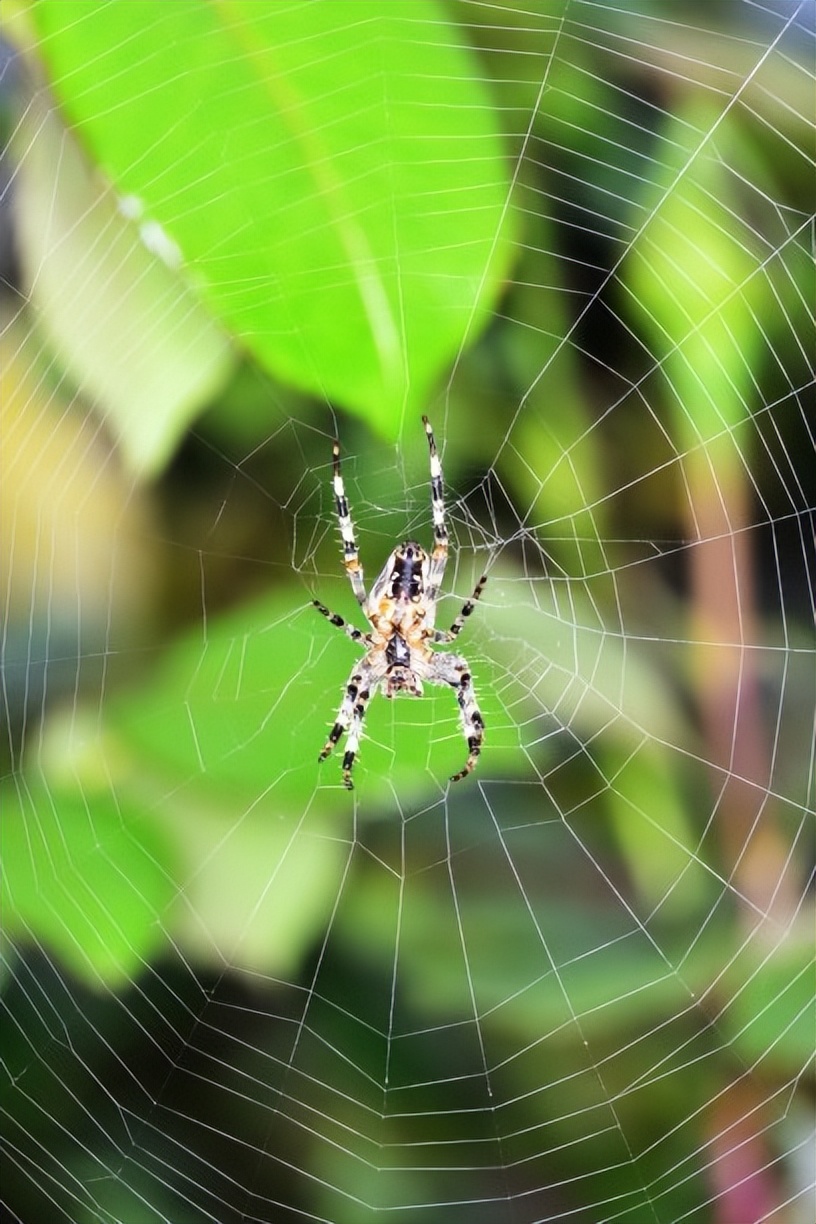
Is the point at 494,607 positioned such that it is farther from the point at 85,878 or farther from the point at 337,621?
the point at 85,878

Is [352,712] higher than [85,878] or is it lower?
higher

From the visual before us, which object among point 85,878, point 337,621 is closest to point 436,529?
point 337,621

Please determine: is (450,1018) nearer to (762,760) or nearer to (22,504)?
(762,760)

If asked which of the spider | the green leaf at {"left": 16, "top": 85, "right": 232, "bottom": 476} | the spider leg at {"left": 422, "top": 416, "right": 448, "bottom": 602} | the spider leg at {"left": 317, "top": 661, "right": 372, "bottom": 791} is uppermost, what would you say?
the green leaf at {"left": 16, "top": 85, "right": 232, "bottom": 476}

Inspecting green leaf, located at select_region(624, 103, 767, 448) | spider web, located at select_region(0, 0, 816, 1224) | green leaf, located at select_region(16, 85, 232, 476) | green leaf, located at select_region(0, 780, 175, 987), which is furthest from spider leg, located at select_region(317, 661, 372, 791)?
green leaf, located at select_region(624, 103, 767, 448)

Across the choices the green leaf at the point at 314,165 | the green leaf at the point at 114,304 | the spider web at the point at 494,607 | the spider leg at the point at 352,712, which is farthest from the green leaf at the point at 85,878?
the green leaf at the point at 314,165

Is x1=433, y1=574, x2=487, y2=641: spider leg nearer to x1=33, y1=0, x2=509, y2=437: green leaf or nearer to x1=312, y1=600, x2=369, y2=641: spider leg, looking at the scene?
x1=312, y1=600, x2=369, y2=641: spider leg

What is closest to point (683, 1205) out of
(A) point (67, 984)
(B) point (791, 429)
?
(A) point (67, 984)
